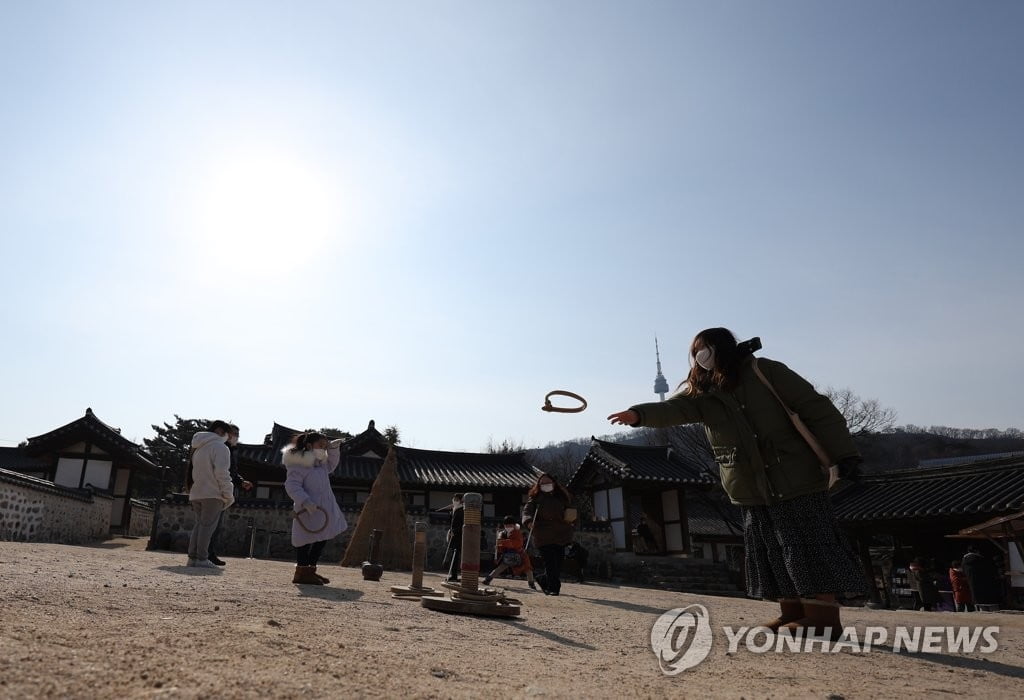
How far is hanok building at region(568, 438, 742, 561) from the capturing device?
71.6 ft

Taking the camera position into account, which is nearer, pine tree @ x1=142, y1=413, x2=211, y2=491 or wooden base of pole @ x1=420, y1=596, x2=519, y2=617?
wooden base of pole @ x1=420, y1=596, x2=519, y2=617

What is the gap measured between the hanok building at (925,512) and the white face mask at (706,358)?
13.8m

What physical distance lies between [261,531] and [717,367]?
16796 mm

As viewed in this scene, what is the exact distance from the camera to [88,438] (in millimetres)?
23969

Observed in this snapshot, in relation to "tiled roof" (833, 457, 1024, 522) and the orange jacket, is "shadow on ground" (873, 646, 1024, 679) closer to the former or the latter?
the orange jacket

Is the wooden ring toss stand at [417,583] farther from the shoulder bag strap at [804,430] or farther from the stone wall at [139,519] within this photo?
the stone wall at [139,519]

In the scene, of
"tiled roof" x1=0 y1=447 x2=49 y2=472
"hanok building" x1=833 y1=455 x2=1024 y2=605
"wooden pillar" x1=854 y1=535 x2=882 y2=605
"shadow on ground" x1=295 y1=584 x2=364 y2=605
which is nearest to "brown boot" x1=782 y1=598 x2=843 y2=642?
"shadow on ground" x1=295 y1=584 x2=364 y2=605

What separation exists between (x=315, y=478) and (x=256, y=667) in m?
4.42

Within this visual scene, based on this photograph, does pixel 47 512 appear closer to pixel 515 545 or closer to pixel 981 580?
pixel 515 545

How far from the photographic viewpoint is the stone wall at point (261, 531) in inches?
677

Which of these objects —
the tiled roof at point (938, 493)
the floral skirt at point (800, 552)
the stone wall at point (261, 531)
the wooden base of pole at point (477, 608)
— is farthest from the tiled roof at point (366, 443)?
the floral skirt at point (800, 552)

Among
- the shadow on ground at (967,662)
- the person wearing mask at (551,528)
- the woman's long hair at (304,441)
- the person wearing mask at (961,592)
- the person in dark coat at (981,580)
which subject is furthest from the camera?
the person wearing mask at (961,592)

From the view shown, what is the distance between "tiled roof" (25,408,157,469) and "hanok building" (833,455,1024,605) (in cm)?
2539

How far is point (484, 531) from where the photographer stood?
790 inches
